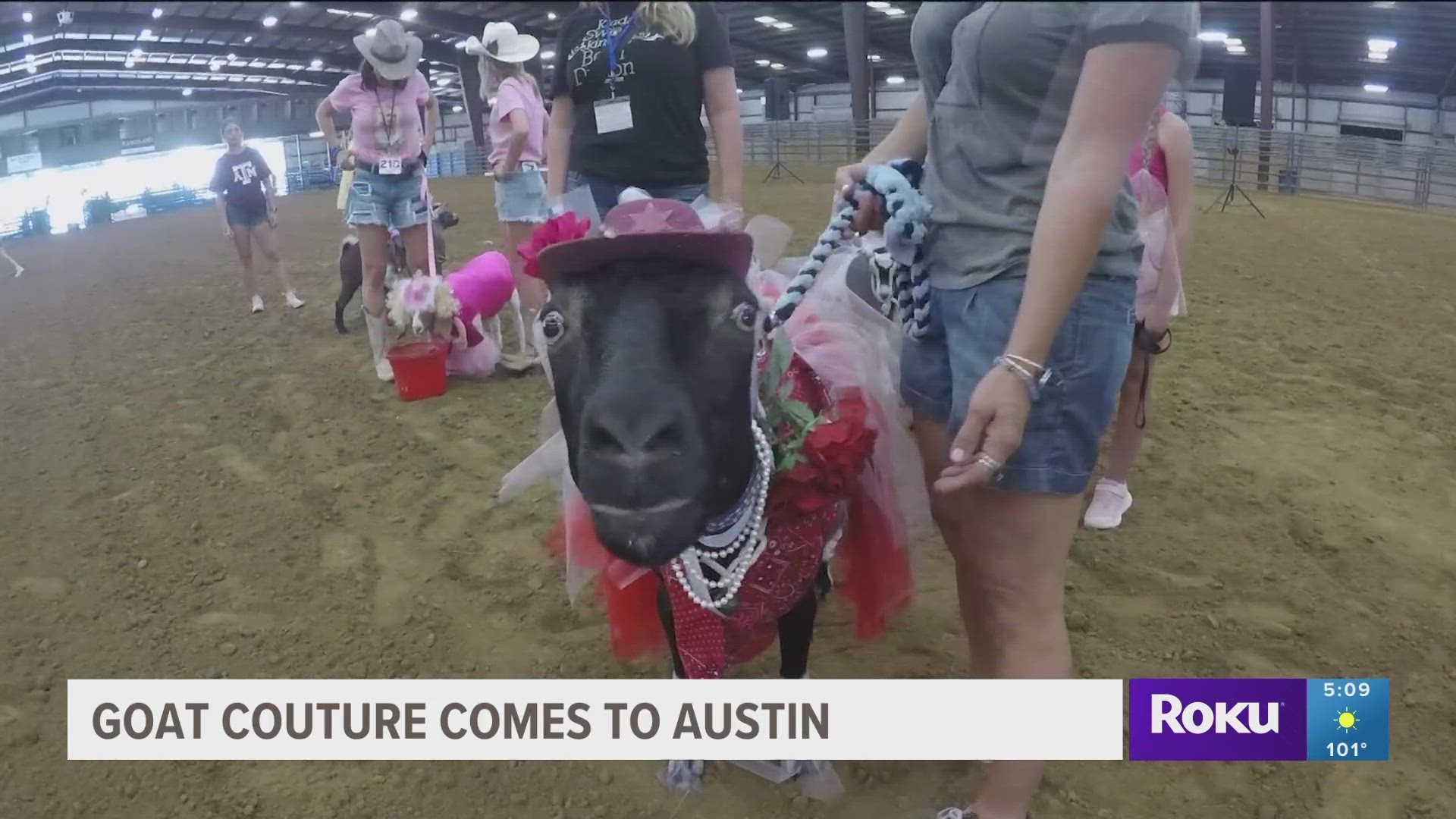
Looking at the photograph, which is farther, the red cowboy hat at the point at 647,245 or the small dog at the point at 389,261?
the small dog at the point at 389,261

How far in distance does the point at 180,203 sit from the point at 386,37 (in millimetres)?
3730

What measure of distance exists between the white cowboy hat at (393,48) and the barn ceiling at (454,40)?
0.02 m

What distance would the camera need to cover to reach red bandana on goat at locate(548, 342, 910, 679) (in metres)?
1.34

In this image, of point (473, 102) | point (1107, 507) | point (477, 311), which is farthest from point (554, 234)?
point (477, 311)

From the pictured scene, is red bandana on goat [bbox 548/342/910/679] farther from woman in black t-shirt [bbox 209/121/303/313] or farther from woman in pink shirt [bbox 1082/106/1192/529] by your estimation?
woman in black t-shirt [bbox 209/121/303/313]

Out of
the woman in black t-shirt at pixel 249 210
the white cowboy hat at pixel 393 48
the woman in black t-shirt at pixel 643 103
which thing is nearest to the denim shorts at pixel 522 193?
the woman in black t-shirt at pixel 643 103

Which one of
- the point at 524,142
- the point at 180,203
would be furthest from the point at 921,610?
the point at 180,203

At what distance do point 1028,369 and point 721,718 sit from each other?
0.71 m

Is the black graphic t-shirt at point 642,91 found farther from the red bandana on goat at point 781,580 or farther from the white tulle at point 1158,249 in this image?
the white tulle at point 1158,249

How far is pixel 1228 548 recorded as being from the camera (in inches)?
94.7

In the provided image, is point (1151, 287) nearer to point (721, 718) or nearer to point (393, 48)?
point (721, 718)

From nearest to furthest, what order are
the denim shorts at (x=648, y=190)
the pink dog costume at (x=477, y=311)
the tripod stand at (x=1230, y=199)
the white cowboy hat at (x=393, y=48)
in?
the white cowboy hat at (x=393, y=48) < the denim shorts at (x=648, y=190) < the pink dog costume at (x=477, y=311) < the tripod stand at (x=1230, y=199)

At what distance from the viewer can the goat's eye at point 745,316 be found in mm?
1019

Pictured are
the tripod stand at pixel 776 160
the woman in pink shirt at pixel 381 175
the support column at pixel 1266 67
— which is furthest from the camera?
the woman in pink shirt at pixel 381 175
